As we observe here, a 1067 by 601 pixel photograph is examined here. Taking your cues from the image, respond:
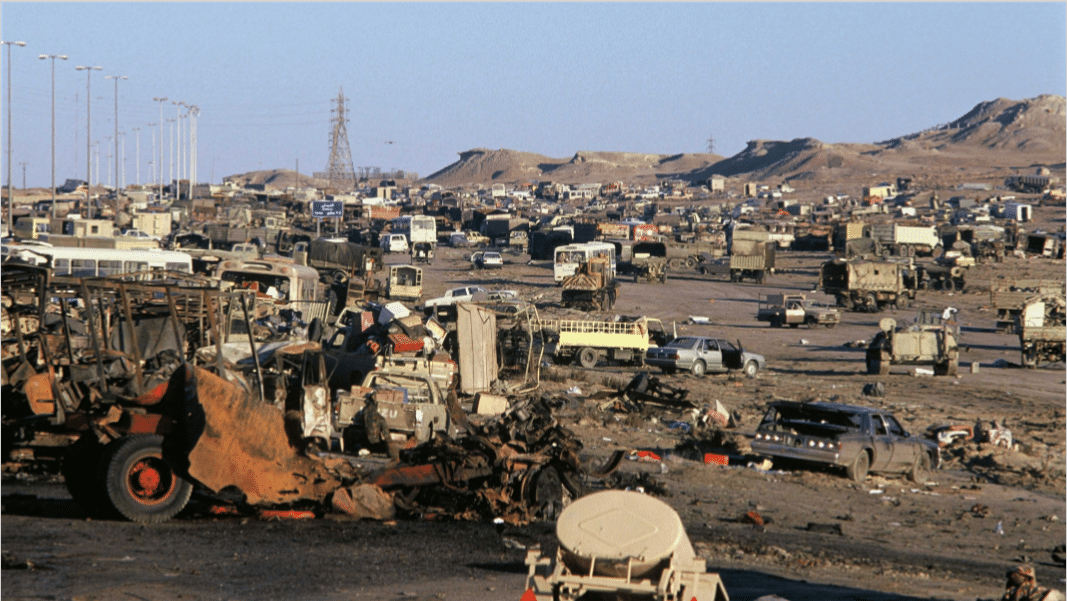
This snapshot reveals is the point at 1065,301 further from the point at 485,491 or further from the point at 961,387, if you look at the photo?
the point at 485,491

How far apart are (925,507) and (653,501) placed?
9.53 m

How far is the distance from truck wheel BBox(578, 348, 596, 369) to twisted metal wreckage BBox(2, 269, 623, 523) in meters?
14.0

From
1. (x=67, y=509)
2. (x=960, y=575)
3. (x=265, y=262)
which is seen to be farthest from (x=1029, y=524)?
(x=265, y=262)

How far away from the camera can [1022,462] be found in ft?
60.5

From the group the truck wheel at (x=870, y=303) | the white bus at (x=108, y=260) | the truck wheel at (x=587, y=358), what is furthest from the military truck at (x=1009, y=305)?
the white bus at (x=108, y=260)

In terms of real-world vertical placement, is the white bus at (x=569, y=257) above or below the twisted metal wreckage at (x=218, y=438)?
above

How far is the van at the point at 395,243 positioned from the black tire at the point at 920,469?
58578mm

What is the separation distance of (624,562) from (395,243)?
224ft

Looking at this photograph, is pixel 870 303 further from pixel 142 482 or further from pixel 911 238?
pixel 142 482

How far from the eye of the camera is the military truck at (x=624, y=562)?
6.46 metres

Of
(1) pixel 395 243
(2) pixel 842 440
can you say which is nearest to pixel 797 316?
(2) pixel 842 440

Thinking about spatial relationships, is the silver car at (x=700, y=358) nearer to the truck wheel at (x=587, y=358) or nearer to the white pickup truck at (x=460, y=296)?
the truck wheel at (x=587, y=358)

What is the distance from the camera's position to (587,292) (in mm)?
44000

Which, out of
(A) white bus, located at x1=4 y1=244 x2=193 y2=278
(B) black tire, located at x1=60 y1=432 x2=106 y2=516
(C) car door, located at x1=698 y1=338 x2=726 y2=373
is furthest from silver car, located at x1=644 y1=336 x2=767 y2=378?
(B) black tire, located at x1=60 y1=432 x2=106 y2=516
